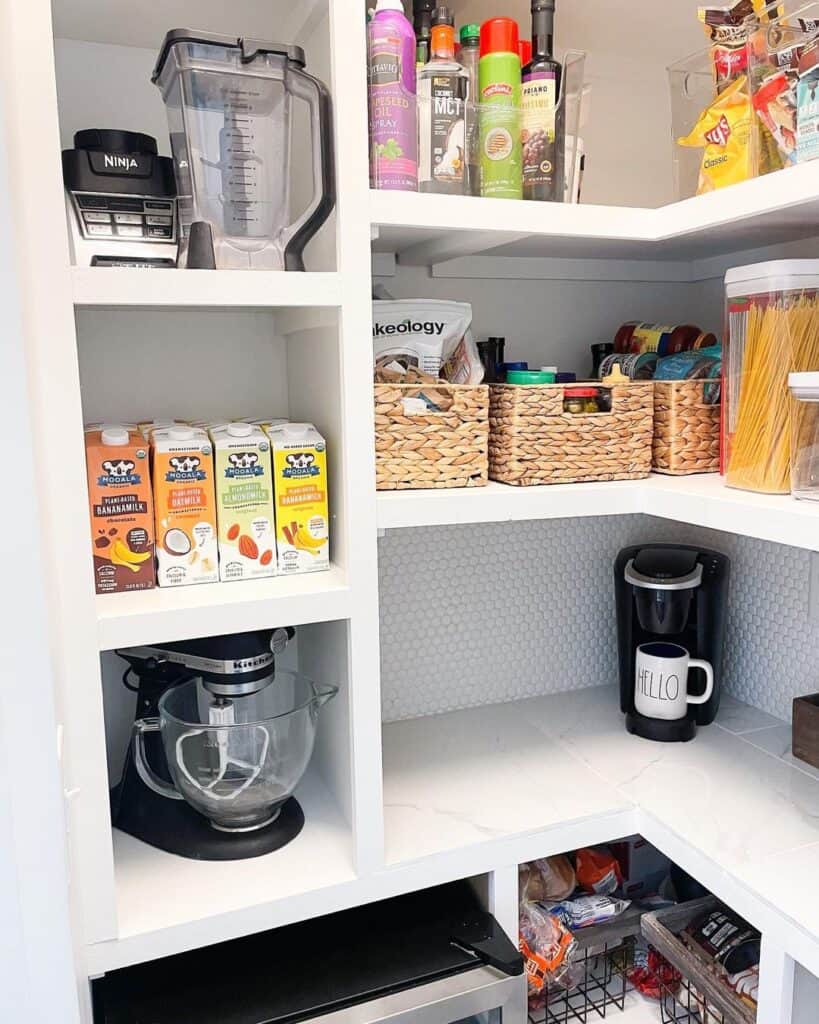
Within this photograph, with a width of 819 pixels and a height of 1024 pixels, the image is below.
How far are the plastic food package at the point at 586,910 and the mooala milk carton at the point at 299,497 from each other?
0.72m

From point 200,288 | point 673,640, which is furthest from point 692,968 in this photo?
point 200,288

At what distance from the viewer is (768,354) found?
1.14 m

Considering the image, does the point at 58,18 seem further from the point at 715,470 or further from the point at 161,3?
the point at 715,470

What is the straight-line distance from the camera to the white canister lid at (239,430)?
1.11 meters

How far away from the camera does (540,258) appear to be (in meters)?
1.57

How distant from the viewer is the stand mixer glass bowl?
3.85 feet

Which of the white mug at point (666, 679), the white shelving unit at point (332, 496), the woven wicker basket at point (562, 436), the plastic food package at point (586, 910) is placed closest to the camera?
the white shelving unit at point (332, 496)

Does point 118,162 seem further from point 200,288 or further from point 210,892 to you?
point 210,892

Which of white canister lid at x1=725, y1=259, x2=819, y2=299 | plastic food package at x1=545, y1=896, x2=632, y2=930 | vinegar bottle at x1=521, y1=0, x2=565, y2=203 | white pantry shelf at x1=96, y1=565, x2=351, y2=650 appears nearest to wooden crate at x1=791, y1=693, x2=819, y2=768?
plastic food package at x1=545, y1=896, x2=632, y2=930

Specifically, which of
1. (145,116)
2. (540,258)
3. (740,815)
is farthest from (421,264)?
(740,815)

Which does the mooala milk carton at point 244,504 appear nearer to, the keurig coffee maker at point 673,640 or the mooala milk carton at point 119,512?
the mooala milk carton at point 119,512

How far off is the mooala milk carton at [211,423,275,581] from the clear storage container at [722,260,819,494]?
655mm

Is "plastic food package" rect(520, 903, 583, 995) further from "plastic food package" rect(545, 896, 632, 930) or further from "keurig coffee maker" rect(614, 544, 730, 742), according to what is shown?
"keurig coffee maker" rect(614, 544, 730, 742)

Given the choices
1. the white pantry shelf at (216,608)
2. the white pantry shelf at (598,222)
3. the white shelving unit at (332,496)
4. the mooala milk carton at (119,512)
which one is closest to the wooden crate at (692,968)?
the white shelving unit at (332,496)
